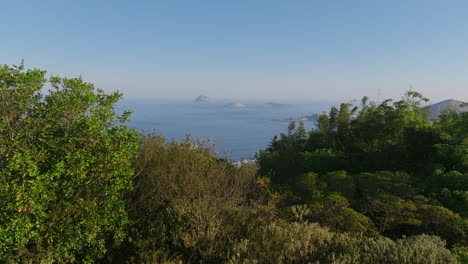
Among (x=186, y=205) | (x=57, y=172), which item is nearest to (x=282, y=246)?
(x=186, y=205)

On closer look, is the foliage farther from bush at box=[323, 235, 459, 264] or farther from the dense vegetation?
bush at box=[323, 235, 459, 264]

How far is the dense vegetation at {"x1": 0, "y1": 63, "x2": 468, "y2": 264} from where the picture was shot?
6461 millimetres

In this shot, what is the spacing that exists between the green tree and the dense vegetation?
32 millimetres

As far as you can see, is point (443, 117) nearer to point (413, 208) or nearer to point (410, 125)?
point (410, 125)

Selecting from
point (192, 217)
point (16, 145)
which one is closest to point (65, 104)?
point (16, 145)

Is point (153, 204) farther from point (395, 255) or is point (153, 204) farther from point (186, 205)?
point (395, 255)

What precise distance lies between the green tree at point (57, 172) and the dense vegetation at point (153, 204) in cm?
3

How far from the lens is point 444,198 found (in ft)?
40.3

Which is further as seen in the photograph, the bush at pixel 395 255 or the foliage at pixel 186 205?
the foliage at pixel 186 205

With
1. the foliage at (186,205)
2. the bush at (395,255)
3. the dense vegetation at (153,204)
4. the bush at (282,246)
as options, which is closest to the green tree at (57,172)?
the dense vegetation at (153,204)

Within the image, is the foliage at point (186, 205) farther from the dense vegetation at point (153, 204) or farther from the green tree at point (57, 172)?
the green tree at point (57, 172)

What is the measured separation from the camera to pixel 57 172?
6.68 meters

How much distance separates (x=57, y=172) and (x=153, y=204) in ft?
12.2

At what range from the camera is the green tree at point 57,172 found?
6289mm
